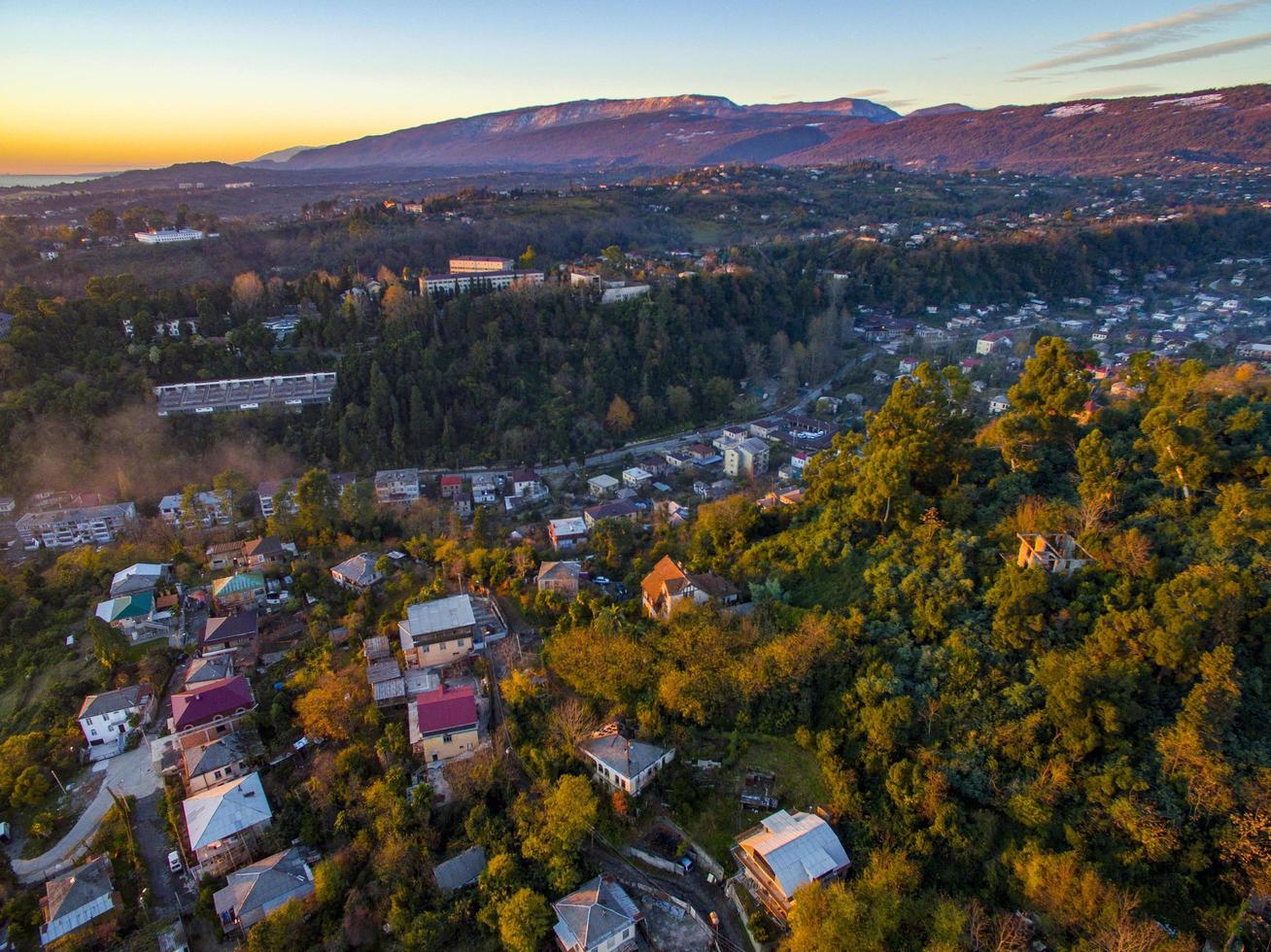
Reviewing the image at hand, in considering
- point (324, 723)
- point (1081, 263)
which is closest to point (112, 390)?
point (324, 723)

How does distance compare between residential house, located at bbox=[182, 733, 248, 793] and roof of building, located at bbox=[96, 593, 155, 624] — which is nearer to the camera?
residential house, located at bbox=[182, 733, 248, 793]

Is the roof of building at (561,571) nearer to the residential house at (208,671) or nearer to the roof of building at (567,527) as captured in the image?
the roof of building at (567,527)

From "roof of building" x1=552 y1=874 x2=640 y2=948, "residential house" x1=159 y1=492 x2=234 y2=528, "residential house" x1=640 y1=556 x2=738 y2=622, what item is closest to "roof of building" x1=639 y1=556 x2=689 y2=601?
"residential house" x1=640 y1=556 x2=738 y2=622

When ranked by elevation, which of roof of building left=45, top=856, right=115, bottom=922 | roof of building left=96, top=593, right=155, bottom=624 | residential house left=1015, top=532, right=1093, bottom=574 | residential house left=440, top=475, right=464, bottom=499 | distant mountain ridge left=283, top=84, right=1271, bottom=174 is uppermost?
distant mountain ridge left=283, top=84, right=1271, bottom=174

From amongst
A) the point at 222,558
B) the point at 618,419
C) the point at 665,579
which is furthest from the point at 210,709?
the point at 618,419

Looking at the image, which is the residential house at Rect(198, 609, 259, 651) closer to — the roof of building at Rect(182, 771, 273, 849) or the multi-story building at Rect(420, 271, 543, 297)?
the roof of building at Rect(182, 771, 273, 849)

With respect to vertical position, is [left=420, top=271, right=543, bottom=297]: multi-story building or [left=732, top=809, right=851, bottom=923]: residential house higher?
[left=420, top=271, right=543, bottom=297]: multi-story building
